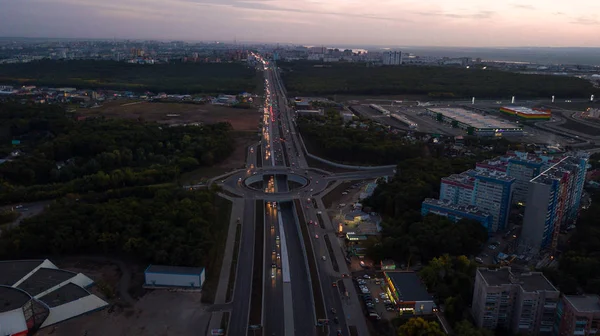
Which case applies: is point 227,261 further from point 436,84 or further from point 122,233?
point 436,84

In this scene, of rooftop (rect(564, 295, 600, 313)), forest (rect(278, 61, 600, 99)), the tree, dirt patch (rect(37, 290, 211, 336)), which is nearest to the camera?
rooftop (rect(564, 295, 600, 313))

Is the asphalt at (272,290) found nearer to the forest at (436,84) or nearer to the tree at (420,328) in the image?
the tree at (420,328)

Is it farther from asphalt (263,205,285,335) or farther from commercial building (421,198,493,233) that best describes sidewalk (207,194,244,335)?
commercial building (421,198,493,233)

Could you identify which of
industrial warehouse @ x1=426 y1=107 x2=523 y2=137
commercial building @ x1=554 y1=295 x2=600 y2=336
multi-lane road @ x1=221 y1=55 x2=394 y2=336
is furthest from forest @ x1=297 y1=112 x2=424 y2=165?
commercial building @ x1=554 y1=295 x2=600 y2=336

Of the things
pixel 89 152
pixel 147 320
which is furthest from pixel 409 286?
pixel 89 152

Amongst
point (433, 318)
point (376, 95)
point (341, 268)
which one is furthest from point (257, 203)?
point (376, 95)

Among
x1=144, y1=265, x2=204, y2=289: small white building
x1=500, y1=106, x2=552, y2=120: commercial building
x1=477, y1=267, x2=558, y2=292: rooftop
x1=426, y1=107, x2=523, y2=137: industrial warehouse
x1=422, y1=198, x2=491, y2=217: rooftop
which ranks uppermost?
x1=500, y1=106, x2=552, y2=120: commercial building
